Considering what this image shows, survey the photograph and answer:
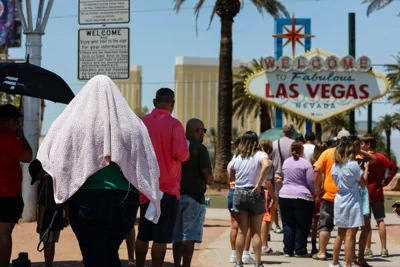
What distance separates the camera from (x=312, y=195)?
37.8 ft

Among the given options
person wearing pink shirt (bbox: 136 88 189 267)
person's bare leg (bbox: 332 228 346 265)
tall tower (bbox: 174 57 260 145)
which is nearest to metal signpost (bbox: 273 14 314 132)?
person's bare leg (bbox: 332 228 346 265)

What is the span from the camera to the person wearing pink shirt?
7.47 metres

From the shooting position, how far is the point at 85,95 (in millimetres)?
5035

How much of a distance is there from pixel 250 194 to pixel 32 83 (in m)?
2.84

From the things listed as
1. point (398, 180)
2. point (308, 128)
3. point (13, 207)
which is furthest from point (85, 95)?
point (398, 180)

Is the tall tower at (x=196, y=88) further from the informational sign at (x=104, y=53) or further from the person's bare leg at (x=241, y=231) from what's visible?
the informational sign at (x=104, y=53)

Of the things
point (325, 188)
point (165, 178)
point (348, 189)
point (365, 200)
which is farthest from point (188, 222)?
point (365, 200)

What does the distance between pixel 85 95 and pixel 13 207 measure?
10.0 ft

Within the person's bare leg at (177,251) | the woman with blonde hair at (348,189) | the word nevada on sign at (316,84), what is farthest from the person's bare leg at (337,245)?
the word nevada on sign at (316,84)

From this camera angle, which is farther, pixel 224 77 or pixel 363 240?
pixel 224 77

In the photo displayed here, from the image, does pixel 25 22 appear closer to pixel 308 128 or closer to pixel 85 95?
pixel 85 95

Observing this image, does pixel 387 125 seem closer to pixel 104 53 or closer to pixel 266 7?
pixel 266 7

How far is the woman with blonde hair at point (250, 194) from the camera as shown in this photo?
9.82 metres

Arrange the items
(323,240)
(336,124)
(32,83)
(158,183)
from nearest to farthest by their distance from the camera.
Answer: (158,183)
(32,83)
(323,240)
(336,124)
